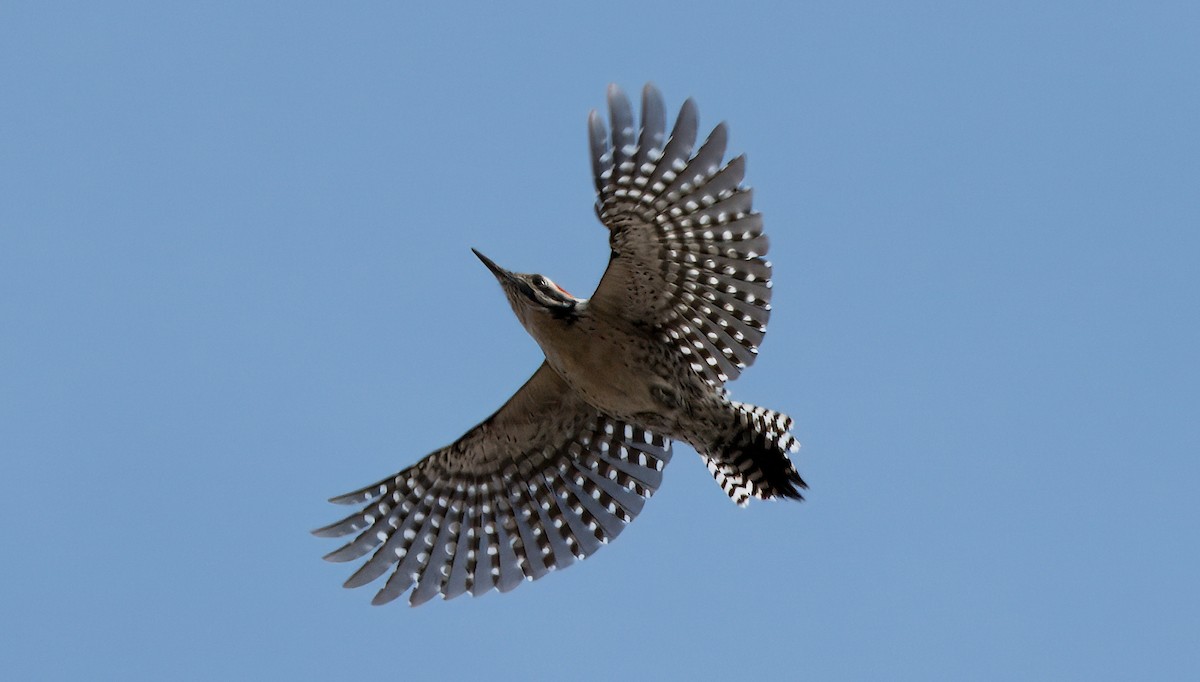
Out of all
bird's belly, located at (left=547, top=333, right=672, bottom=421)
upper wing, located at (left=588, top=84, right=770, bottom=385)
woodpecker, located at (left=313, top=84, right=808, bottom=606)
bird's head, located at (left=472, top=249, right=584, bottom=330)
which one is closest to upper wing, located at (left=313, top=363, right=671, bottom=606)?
woodpecker, located at (left=313, top=84, right=808, bottom=606)

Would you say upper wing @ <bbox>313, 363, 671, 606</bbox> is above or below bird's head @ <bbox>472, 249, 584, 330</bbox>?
below

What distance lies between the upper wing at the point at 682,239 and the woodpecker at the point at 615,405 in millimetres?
10

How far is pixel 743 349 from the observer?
440 inches

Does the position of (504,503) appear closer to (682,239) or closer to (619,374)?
(619,374)

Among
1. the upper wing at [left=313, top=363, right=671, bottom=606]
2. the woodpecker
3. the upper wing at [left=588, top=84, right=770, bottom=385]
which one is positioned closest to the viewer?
the upper wing at [left=588, top=84, right=770, bottom=385]

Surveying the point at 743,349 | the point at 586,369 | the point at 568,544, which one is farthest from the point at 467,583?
the point at 743,349

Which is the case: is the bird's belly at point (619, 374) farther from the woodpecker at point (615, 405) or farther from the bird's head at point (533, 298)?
the bird's head at point (533, 298)

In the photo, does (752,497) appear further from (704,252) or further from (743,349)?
(704,252)

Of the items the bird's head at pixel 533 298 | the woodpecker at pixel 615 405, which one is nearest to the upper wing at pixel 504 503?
the woodpecker at pixel 615 405

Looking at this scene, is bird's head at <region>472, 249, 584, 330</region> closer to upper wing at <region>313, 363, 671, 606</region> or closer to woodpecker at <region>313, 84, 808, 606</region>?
woodpecker at <region>313, 84, 808, 606</region>

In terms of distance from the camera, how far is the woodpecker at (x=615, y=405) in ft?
34.4

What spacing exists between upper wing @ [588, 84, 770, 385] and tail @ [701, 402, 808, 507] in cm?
36

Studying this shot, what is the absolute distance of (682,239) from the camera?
10.8 meters

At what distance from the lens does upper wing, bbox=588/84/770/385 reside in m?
10.3
